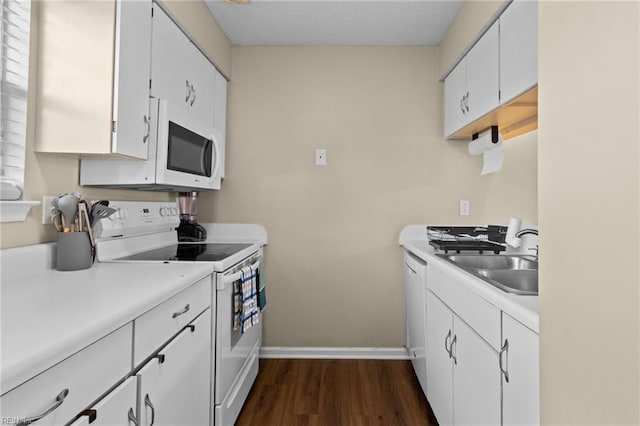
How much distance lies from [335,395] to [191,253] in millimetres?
1201

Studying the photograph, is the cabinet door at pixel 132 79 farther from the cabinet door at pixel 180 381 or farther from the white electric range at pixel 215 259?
the cabinet door at pixel 180 381

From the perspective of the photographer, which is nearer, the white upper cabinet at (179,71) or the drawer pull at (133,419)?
the drawer pull at (133,419)

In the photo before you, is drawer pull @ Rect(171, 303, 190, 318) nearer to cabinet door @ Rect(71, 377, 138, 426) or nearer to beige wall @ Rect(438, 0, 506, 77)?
cabinet door @ Rect(71, 377, 138, 426)

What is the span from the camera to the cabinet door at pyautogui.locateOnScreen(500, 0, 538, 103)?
1.46 metres

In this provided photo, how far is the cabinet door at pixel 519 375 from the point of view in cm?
89

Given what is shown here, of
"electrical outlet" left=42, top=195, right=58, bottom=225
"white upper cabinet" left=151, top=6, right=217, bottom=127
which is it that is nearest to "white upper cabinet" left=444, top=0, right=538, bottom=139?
"white upper cabinet" left=151, top=6, right=217, bottom=127

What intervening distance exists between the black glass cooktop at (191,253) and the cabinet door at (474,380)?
1.11m

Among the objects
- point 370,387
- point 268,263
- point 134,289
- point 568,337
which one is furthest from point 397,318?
point 568,337

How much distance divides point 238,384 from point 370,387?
2.78ft

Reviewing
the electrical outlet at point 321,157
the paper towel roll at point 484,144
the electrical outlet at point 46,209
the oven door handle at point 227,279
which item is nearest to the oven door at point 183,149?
the electrical outlet at point 46,209

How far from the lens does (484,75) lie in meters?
1.92

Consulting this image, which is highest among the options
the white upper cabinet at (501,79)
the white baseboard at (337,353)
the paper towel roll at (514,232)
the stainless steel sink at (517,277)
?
the white upper cabinet at (501,79)

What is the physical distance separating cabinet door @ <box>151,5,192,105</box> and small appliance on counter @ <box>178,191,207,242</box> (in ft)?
2.58

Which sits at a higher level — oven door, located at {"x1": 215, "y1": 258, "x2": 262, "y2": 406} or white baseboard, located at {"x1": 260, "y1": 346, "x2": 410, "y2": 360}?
oven door, located at {"x1": 215, "y1": 258, "x2": 262, "y2": 406}
